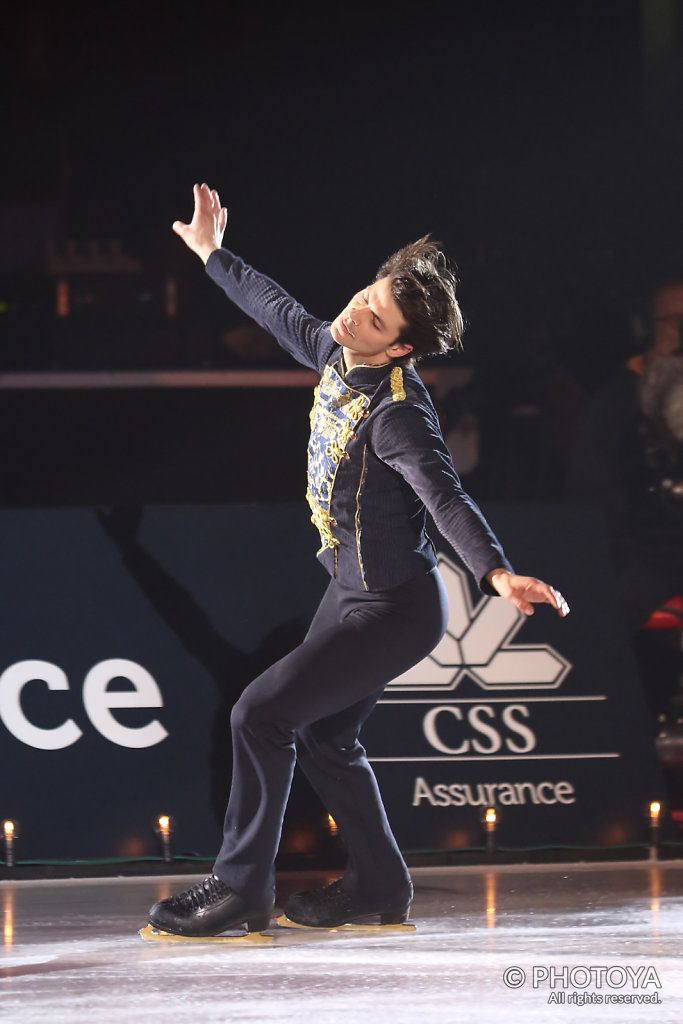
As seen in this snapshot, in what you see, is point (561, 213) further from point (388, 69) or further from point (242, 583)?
point (242, 583)

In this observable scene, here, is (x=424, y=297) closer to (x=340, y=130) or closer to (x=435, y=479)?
(x=435, y=479)

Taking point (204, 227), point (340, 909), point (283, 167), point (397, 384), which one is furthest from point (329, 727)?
point (283, 167)

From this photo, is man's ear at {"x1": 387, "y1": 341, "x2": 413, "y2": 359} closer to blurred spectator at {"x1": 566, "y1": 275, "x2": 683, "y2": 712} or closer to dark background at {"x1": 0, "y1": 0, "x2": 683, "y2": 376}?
blurred spectator at {"x1": 566, "y1": 275, "x2": 683, "y2": 712}

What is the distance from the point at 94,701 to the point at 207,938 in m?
1.17

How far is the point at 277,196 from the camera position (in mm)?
8461

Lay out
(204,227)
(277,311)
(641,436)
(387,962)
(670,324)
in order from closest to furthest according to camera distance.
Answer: (387,962)
(277,311)
(204,227)
(641,436)
(670,324)

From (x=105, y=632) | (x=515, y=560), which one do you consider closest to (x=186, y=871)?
(x=105, y=632)

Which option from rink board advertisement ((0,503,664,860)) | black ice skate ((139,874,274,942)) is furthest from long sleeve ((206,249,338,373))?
black ice skate ((139,874,274,942))

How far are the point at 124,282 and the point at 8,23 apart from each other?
1.89m

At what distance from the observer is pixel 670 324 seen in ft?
21.7

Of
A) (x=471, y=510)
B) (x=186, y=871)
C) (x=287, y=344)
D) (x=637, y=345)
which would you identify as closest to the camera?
(x=471, y=510)
